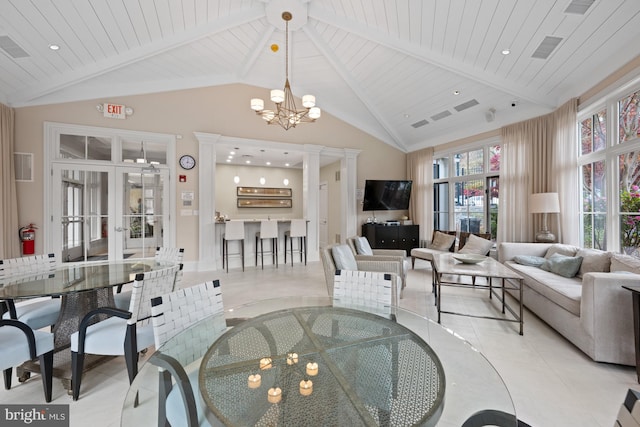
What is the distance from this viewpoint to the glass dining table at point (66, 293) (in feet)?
6.10

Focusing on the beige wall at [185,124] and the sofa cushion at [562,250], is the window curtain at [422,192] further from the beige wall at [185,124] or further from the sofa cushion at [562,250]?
the sofa cushion at [562,250]

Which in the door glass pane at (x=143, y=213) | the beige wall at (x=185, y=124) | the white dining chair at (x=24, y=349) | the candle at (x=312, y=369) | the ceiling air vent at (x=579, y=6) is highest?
the ceiling air vent at (x=579, y=6)

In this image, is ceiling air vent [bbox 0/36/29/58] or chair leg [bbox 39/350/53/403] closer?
chair leg [bbox 39/350/53/403]

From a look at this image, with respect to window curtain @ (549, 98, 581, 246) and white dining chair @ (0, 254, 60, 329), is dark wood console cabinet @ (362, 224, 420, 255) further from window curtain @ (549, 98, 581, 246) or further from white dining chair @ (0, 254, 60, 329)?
white dining chair @ (0, 254, 60, 329)

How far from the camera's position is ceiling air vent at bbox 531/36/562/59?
333 centimetres

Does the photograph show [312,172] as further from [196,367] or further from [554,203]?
[196,367]

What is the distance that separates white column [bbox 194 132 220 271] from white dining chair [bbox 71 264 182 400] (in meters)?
3.68

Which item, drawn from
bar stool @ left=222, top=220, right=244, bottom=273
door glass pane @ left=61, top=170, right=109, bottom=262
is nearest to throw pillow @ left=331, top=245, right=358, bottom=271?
bar stool @ left=222, top=220, right=244, bottom=273

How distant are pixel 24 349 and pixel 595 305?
399 centimetres

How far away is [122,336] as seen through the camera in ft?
5.79

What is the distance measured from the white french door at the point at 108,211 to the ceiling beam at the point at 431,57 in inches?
157

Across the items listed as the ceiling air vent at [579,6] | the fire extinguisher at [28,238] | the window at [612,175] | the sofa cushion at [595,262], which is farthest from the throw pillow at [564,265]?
the fire extinguisher at [28,238]

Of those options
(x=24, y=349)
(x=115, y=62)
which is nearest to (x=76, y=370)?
(x=24, y=349)

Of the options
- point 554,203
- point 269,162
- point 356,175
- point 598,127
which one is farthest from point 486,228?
point 269,162
